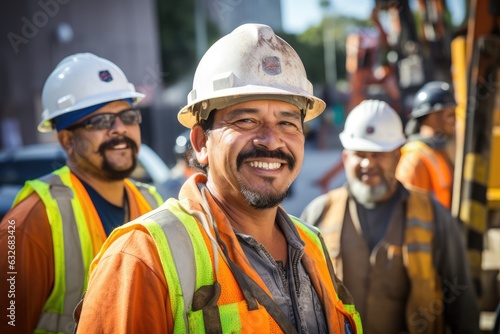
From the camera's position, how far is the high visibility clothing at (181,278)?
Answer: 1.85 metres

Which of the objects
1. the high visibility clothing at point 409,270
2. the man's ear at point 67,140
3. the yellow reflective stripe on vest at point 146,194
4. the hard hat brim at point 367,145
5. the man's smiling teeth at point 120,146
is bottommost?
the high visibility clothing at point 409,270

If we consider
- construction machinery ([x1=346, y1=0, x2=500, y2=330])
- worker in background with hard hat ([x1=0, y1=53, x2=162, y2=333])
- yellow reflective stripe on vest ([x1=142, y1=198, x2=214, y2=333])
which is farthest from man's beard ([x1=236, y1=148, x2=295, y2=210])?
construction machinery ([x1=346, y1=0, x2=500, y2=330])

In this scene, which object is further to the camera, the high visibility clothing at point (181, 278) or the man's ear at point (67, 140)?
the man's ear at point (67, 140)

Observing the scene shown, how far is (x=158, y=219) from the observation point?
2021 millimetres

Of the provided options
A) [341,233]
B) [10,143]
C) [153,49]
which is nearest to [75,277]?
[341,233]

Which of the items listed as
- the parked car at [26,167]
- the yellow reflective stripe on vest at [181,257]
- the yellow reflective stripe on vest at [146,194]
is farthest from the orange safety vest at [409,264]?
the parked car at [26,167]

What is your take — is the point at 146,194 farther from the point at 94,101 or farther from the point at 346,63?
the point at 346,63

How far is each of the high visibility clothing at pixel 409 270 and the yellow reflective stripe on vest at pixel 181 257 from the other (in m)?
2.01

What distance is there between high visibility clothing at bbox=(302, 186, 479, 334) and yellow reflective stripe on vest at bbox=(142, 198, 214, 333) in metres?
2.01

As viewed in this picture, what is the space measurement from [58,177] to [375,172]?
190 cm

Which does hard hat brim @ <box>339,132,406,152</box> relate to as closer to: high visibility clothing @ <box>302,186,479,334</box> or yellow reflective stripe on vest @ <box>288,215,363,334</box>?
high visibility clothing @ <box>302,186,479,334</box>

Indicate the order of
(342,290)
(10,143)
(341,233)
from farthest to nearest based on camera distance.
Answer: (10,143) < (341,233) < (342,290)

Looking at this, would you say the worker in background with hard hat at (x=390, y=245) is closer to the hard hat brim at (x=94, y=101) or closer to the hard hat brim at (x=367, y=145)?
the hard hat brim at (x=367, y=145)

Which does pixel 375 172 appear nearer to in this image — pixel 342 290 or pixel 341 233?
pixel 341 233
